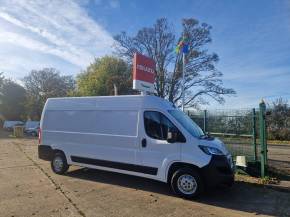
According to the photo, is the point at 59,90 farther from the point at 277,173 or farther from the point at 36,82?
the point at 277,173

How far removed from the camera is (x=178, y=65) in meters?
38.0

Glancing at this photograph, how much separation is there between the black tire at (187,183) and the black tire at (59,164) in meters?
3.98

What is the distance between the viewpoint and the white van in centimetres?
756

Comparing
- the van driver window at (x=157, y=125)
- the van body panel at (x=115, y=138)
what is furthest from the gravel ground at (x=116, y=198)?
the van driver window at (x=157, y=125)

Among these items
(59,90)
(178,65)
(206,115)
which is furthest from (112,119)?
(59,90)

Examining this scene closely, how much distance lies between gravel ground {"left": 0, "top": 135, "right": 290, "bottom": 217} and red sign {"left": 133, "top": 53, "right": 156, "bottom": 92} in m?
3.41

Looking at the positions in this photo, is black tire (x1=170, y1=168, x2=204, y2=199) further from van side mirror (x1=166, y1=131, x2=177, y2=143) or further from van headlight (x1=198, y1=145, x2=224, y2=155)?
van side mirror (x1=166, y1=131, x2=177, y2=143)

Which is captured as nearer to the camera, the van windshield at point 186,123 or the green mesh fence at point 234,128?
the van windshield at point 186,123

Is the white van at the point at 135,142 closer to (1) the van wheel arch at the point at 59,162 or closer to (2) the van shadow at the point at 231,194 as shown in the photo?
(1) the van wheel arch at the point at 59,162

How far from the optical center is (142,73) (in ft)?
38.8

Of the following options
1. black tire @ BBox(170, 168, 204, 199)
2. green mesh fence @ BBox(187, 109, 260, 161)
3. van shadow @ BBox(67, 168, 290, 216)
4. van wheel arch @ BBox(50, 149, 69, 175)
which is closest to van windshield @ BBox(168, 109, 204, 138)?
black tire @ BBox(170, 168, 204, 199)

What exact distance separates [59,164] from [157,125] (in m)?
3.89

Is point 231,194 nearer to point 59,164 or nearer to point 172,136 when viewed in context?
point 172,136

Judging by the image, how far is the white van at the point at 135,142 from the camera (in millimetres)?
7562
